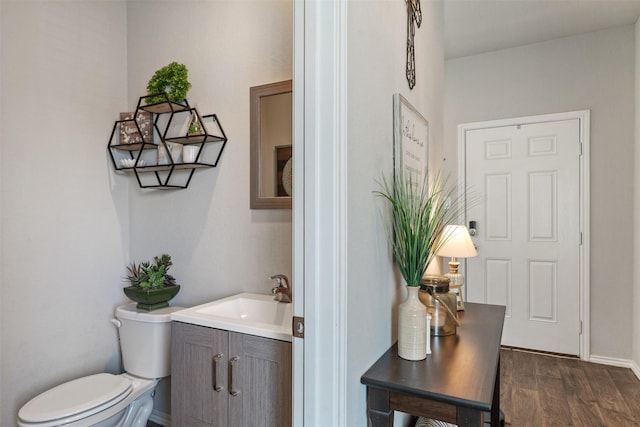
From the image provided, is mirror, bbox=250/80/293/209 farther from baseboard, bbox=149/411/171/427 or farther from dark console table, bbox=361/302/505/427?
baseboard, bbox=149/411/171/427

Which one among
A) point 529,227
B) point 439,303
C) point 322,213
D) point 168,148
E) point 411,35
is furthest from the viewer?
point 529,227

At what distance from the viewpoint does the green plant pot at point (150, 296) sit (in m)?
1.89

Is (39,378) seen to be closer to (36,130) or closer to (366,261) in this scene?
(36,130)

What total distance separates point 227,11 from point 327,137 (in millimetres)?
1407

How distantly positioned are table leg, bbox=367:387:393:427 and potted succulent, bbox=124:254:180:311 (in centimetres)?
127

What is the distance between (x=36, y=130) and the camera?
183 cm

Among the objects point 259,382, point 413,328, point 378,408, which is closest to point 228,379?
point 259,382

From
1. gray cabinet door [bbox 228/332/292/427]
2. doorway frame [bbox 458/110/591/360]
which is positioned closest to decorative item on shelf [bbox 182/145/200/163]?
gray cabinet door [bbox 228/332/292/427]

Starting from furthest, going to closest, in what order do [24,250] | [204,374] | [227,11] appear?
1. [227,11]
2. [24,250]
3. [204,374]

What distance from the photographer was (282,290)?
65.9 inches

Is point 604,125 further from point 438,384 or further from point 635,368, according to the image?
point 438,384

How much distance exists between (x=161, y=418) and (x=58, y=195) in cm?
133

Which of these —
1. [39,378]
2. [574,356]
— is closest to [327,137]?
[39,378]

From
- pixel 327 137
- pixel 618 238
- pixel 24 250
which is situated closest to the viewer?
pixel 327 137
